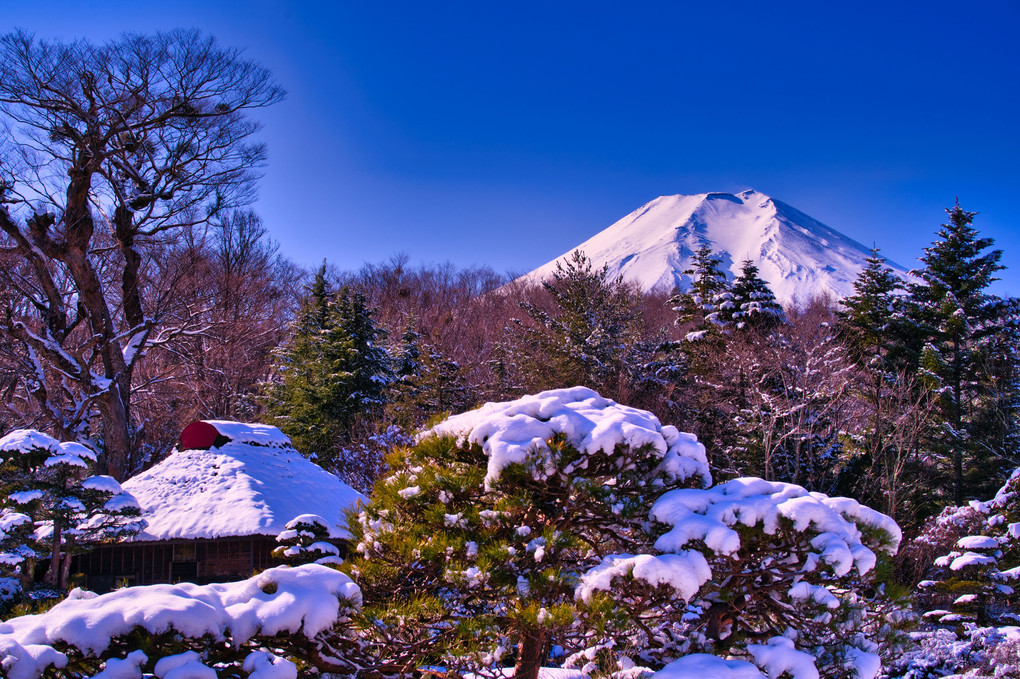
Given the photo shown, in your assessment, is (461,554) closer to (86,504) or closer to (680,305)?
(86,504)

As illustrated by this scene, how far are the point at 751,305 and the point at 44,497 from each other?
16.5 metres

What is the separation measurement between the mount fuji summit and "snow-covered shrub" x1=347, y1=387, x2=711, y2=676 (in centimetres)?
5267

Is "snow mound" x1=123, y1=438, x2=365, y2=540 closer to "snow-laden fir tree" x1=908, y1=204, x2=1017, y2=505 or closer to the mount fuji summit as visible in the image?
"snow-laden fir tree" x1=908, y1=204, x2=1017, y2=505

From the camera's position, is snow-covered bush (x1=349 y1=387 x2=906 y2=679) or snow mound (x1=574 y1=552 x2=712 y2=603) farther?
snow-covered bush (x1=349 y1=387 x2=906 y2=679)

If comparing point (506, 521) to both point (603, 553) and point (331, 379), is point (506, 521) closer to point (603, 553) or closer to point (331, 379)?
point (603, 553)

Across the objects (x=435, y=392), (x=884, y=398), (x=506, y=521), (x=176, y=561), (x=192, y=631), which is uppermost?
(x=435, y=392)

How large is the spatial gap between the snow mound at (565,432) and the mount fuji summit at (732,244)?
172ft

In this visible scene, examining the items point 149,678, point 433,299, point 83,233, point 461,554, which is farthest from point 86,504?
point 433,299

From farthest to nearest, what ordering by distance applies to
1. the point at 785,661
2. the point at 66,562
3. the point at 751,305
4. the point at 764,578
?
the point at 751,305 < the point at 66,562 < the point at 764,578 < the point at 785,661

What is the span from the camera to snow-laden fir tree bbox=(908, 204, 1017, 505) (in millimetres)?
15492

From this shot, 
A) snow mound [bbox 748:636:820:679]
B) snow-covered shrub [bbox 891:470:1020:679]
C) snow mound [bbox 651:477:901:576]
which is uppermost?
snow mound [bbox 651:477:901:576]

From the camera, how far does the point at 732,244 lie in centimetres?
10081

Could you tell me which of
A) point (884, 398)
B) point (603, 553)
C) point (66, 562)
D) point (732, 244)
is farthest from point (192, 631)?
point (732, 244)

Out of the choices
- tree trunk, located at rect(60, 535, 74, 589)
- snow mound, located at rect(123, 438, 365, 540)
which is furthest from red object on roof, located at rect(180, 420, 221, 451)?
tree trunk, located at rect(60, 535, 74, 589)
